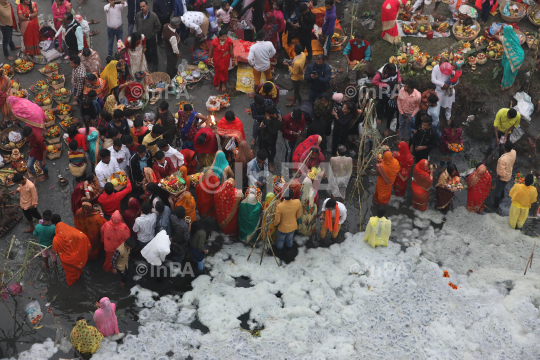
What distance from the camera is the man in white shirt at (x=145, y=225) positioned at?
8086 millimetres

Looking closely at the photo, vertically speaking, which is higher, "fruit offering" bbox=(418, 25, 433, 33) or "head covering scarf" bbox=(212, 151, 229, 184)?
"fruit offering" bbox=(418, 25, 433, 33)

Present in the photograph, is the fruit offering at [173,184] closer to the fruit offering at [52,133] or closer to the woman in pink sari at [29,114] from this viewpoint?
the woman in pink sari at [29,114]

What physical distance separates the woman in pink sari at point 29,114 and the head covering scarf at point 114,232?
2930 millimetres

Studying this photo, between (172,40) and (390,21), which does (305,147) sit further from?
(390,21)

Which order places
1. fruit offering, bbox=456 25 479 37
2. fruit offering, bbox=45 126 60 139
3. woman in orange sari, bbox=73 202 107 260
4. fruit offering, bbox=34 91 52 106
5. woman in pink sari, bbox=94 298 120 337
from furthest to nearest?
fruit offering, bbox=456 25 479 37 < fruit offering, bbox=34 91 52 106 < fruit offering, bbox=45 126 60 139 < woman in orange sari, bbox=73 202 107 260 < woman in pink sari, bbox=94 298 120 337

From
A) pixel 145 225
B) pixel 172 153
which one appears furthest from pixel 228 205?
pixel 145 225

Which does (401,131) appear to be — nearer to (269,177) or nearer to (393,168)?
(393,168)

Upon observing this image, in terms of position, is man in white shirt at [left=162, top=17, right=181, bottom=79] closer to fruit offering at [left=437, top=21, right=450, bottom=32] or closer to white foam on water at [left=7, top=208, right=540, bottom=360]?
white foam on water at [left=7, top=208, right=540, bottom=360]

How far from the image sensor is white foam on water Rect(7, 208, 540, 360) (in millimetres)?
7480

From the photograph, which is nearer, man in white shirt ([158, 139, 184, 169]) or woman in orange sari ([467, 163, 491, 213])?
man in white shirt ([158, 139, 184, 169])

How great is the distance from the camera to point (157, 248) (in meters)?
7.97

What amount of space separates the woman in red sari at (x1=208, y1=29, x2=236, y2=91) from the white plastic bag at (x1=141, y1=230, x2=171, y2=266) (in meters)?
4.83

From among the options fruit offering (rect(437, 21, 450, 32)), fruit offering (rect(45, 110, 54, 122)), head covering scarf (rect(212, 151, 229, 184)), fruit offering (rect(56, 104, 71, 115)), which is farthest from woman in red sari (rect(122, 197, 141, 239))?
fruit offering (rect(437, 21, 450, 32))

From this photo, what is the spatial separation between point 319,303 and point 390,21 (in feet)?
23.6
